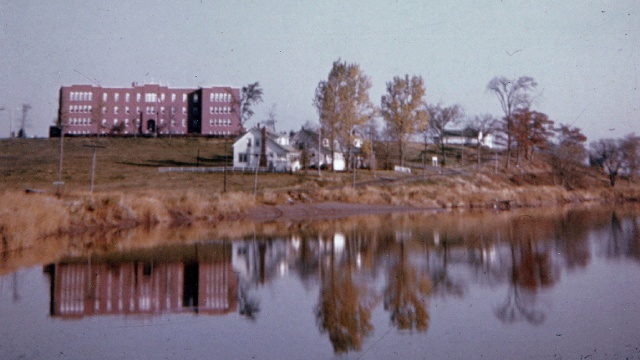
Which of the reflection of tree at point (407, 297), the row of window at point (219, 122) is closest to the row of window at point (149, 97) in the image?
the row of window at point (219, 122)

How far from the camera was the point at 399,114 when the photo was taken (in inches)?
2800

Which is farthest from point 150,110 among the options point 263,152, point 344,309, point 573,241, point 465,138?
point 344,309

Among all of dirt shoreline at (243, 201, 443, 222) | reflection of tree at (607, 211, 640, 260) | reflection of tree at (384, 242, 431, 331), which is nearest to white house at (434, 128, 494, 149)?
dirt shoreline at (243, 201, 443, 222)

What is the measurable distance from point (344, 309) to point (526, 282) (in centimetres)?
533

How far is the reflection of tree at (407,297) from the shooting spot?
34.5ft

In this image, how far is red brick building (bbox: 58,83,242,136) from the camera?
110m

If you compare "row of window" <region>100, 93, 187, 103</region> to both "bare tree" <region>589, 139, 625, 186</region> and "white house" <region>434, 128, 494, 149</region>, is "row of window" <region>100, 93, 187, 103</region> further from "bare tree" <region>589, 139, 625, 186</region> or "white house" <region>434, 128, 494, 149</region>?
"bare tree" <region>589, 139, 625, 186</region>

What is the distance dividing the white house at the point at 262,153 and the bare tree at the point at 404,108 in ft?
40.6

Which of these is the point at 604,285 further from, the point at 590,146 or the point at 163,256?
the point at 590,146

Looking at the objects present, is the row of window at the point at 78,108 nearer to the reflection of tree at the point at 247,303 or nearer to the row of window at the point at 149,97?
the row of window at the point at 149,97

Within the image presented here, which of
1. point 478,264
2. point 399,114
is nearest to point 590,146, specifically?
point 399,114

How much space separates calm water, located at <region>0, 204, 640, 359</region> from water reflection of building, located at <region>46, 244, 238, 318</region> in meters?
0.04

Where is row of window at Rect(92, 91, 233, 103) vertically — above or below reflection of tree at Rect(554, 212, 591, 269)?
above

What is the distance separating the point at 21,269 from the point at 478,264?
40.9 ft
